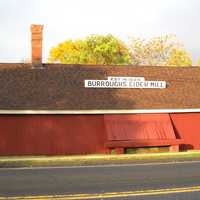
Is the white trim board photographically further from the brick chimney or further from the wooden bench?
the brick chimney

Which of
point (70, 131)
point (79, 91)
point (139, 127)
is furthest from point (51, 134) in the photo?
point (139, 127)

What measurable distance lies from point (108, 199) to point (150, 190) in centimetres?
178

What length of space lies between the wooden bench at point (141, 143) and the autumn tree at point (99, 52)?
35589 mm

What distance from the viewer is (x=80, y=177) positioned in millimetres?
15531

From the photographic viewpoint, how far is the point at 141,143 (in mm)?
31172

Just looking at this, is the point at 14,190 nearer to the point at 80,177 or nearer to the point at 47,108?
the point at 80,177

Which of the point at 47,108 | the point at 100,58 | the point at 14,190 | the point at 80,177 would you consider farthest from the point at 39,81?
the point at 100,58

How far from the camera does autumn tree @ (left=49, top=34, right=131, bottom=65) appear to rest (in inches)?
2665

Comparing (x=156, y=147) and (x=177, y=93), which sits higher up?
(x=177, y=93)

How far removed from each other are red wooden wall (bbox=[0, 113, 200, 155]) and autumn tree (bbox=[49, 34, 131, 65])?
116 ft

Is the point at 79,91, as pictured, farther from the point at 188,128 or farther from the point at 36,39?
the point at 188,128

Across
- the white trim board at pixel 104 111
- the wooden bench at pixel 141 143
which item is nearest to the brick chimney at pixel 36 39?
the white trim board at pixel 104 111

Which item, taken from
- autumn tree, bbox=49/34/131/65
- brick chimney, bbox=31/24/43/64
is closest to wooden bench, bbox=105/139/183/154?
brick chimney, bbox=31/24/43/64

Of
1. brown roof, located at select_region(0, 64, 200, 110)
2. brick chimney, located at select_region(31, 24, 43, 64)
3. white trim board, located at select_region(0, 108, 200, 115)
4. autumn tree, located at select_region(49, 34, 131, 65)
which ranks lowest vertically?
white trim board, located at select_region(0, 108, 200, 115)
